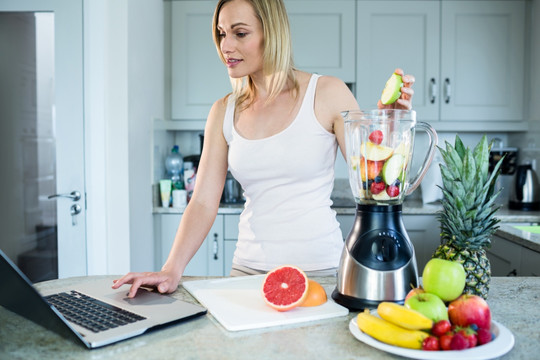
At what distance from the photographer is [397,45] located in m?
3.08

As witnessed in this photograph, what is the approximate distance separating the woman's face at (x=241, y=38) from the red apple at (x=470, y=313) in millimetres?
868

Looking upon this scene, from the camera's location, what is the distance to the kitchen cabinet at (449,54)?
3068 millimetres

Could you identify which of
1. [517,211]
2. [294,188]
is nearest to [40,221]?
[294,188]

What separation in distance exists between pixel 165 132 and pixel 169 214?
22.2 inches

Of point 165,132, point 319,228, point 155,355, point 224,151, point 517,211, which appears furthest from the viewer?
point 165,132

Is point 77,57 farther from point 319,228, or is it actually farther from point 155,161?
point 319,228

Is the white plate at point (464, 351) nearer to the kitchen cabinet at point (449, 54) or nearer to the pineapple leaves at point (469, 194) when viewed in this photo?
the pineapple leaves at point (469, 194)

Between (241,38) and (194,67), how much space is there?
5.75 ft

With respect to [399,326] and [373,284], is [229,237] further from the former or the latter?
[399,326]

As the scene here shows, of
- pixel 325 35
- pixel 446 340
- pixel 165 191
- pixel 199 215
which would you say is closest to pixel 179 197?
pixel 165 191

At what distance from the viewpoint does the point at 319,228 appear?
4.68 ft

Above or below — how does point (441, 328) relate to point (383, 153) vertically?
below

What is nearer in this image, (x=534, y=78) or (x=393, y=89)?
(x=393, y=89)

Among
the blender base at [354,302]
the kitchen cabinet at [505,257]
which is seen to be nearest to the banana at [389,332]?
the blender base at [354,302]
